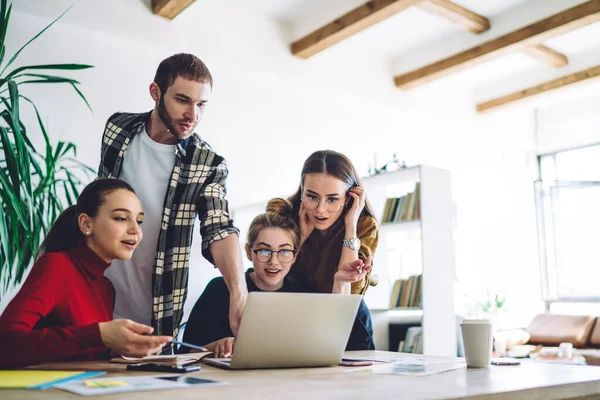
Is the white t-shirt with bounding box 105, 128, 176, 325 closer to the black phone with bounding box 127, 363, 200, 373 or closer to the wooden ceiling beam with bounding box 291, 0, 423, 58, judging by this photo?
the black phone with bounding box 127, 363, 200, 373

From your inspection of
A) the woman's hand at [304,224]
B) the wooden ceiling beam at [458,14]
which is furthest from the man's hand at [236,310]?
the wooden ceiling beam at [458,14]

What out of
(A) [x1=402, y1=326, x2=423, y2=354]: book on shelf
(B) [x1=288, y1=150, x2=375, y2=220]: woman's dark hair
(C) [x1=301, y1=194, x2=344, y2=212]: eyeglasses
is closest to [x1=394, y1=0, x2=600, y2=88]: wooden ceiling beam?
(A) [x1=402, y1=326, x2=423, y2=354]: book on shelf

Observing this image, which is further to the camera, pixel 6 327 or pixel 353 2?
pixel 353 2

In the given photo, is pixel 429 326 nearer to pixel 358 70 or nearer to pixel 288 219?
pixel 288 219

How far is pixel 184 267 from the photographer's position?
5.70ft

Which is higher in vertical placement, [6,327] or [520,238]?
[520,238]

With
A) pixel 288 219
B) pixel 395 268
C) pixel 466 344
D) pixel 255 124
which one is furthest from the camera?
pixel 255 124

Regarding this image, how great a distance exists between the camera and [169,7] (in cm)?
443

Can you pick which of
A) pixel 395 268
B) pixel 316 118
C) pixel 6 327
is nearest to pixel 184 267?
pixel 6 327

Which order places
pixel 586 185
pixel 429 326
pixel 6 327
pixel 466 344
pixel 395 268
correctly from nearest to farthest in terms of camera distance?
pixel 6 327
pixel 466 344
pixel 429 326
pixel 395 268
pixel 586 185

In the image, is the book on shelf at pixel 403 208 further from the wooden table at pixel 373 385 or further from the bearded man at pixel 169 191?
the wooden table at pixel 373 385

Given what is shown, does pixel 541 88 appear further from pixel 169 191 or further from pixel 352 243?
pixel 169 191

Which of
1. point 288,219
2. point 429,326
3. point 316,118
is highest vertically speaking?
point 316,118

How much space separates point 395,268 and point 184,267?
125 inches
